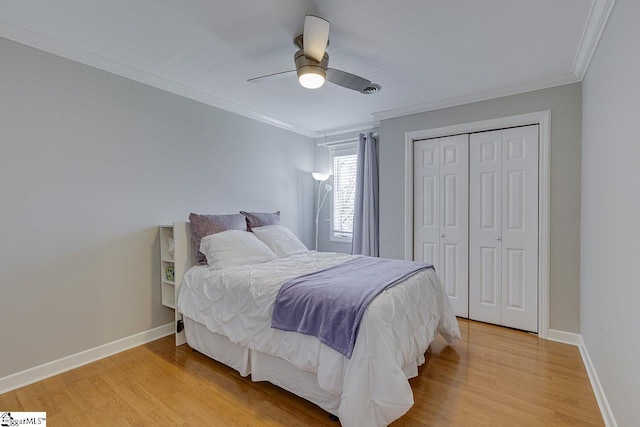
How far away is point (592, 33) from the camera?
208 centimetres

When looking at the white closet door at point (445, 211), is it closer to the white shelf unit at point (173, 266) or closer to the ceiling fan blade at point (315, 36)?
the ceiling fan blade at point (315, 36)

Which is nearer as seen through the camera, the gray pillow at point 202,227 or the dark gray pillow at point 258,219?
the gray pillow at point 202,227

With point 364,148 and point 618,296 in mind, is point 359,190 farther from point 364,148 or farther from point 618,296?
point 618,296

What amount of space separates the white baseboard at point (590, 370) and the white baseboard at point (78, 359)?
349 cm

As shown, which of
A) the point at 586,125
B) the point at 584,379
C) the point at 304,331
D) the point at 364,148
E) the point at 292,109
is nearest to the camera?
the point at 304,331

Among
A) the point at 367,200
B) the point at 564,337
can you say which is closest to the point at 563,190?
the point at 564,337

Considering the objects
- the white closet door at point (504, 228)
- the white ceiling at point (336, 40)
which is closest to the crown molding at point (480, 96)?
the white ceiling at point (336, 40)

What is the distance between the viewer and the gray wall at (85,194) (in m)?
2.15

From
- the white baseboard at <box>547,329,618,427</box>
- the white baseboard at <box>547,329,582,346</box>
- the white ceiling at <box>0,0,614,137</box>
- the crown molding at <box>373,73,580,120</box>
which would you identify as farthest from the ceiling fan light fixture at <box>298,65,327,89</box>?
the white baseboard at <box>547,329,582,346</box>

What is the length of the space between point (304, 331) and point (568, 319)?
2.68 m

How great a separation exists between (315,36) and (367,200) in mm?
2624

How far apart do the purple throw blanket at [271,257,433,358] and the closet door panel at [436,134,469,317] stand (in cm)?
148

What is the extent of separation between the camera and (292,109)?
3.82 meters

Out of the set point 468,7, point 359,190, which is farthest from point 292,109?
point 468,7
